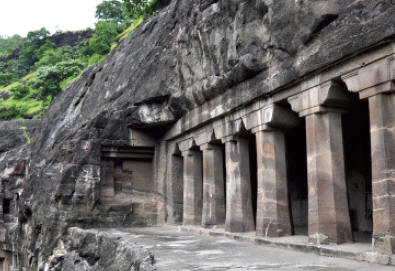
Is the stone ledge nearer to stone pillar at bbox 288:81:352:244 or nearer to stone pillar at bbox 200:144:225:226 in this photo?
stone pillar at bbox 288:81:352:244

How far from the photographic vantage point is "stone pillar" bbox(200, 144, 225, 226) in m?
11.8

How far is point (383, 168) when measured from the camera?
6.25 metres

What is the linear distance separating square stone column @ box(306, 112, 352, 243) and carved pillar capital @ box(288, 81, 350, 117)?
0.12 metres

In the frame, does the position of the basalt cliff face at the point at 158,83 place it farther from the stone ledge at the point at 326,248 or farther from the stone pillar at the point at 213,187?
the stone ledge at the point at 326,248

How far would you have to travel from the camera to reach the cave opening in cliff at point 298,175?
40.5 feet

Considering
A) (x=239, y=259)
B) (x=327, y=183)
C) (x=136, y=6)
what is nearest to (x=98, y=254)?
(x=239, y=259)

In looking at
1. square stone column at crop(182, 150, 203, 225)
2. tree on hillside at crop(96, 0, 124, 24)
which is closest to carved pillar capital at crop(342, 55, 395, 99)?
square stone column at crop(182, 150, 203, 225)

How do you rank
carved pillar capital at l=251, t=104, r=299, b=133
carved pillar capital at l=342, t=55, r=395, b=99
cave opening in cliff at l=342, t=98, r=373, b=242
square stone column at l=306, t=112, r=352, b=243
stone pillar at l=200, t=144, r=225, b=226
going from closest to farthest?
carved pillar capital at l=342, t=55, r=395, b=99 < square stone column at l=306, t=112, r=352, b=243 < carved pillar capital at l=251, t=104, r=299, b=133 < cave opening in cliff at l=342, t=98, r=373, b=242 < stone pillar at l=200, t=144, r=225, b=226

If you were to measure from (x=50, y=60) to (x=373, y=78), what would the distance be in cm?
5471

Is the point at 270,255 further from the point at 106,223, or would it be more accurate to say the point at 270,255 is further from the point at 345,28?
the point at 106,223

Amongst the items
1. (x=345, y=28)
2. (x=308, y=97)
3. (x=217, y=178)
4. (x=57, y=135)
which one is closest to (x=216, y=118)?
(x=217, y=178)

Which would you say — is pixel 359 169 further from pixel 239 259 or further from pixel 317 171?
pixel 239 259

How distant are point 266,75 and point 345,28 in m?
2.37

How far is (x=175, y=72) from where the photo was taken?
13750 mm
